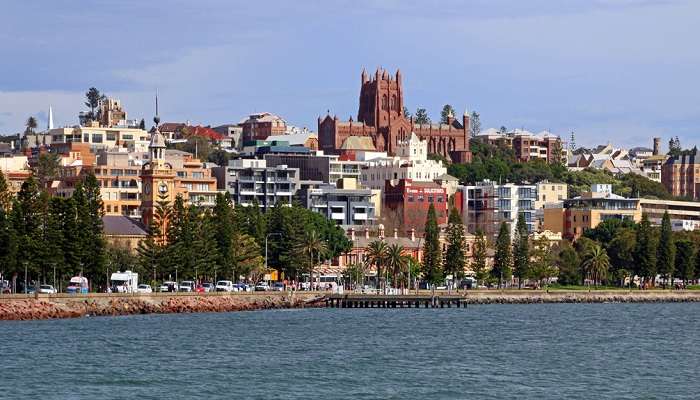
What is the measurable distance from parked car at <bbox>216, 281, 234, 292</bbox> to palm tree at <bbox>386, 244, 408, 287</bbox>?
24.8 meters

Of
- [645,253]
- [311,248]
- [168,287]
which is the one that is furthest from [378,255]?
[645,253]

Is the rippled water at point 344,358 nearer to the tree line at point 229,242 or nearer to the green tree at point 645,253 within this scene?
the tree line at point 229,242

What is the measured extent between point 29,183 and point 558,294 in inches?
2533

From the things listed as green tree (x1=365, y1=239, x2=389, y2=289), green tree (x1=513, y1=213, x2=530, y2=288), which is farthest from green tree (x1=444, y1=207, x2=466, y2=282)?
green tree (x1=365, y1=239, x2=389, y2=289)

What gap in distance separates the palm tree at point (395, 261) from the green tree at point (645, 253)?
3118 centimetres

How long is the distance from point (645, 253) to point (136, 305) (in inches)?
2958

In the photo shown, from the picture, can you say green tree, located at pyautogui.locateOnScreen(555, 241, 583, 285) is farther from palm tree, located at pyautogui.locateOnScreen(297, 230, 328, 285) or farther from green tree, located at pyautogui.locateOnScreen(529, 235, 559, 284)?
→ palm tree, located at pyautogui.locateOnScreen(297, 230, 328, 285)

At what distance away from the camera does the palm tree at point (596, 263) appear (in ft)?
602

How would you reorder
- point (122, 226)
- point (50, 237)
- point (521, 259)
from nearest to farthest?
point (50, 237), point (122, 226), point (521, 259)

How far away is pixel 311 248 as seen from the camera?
522ft

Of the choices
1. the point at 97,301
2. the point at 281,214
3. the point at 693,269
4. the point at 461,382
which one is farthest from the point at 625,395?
the point at 693,269

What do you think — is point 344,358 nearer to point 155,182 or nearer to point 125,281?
point 125,281

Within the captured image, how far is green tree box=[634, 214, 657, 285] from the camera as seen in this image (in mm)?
182750

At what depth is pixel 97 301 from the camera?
403ft
